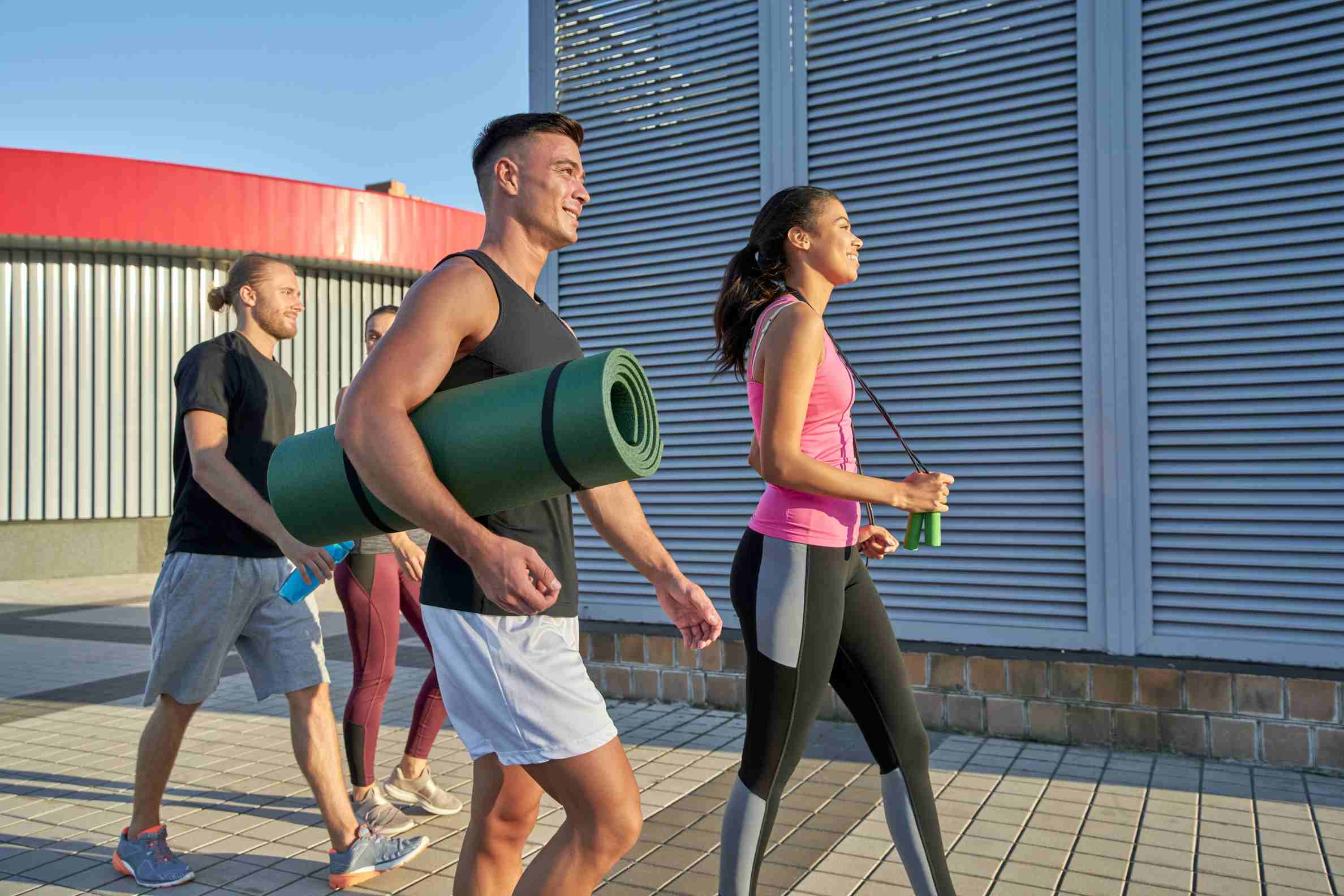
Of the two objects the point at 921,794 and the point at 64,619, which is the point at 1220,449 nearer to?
the point at 921,794

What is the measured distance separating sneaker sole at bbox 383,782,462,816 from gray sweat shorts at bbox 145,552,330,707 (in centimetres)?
79

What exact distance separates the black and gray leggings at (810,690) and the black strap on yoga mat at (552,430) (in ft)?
3.44

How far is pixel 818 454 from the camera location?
277 cm

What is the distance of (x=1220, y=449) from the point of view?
188 inches

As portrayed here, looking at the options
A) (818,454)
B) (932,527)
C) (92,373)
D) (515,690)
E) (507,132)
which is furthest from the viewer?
(92,373)

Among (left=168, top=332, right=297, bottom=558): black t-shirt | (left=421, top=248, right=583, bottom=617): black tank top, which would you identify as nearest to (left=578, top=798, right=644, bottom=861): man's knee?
(left=421, top=248, right=583, bottom=617): black tank top

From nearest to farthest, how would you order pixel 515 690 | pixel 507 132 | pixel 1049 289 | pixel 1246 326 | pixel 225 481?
pixel 515 690, pixel 507 132, pixel 225 481, pixel 1246 326, pixel 1049 289

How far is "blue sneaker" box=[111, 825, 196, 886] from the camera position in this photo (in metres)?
3.45

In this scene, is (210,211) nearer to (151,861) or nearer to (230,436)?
(230,436)

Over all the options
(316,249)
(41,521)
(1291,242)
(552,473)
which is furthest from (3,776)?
(316,249)

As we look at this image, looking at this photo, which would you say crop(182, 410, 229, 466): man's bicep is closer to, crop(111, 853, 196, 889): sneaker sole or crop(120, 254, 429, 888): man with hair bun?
crop(120, 254, 429, 888): man with hair bun

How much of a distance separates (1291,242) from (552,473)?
163 inches

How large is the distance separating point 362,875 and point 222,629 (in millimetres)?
899

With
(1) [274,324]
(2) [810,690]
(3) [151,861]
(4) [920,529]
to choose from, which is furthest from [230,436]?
(4) [920,529]
